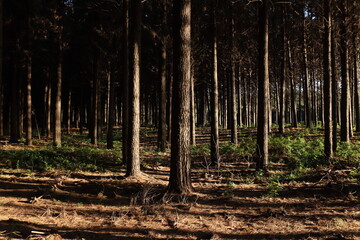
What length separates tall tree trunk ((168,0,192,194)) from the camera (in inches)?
280

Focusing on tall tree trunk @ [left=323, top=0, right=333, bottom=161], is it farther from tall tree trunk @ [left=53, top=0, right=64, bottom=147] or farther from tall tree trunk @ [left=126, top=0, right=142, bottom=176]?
tall tree trunk @ [left=53, top=0, right=64, bottom=147]

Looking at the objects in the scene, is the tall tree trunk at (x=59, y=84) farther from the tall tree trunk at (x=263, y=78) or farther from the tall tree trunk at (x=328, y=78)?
the tall tree trunk at (x=328, y=78)

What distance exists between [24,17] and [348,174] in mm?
18908

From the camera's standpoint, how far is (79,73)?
26.3m

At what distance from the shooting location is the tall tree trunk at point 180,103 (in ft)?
23.4

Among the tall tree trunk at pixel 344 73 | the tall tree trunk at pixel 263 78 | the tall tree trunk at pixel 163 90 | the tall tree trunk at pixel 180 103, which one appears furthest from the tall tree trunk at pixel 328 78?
the tall tree trunk at pixel 163 90

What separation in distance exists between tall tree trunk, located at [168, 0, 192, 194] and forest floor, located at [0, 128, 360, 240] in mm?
627

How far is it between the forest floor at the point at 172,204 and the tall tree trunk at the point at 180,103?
627mm

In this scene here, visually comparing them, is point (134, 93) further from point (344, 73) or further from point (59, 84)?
point (344, 73)

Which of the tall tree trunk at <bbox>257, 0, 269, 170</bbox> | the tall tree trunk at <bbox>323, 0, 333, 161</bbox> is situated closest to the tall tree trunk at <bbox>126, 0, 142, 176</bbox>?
the tall tree trunk at <bbox>257, 0, 269, 170</bbox>

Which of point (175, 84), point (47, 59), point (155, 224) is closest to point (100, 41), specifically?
point (47, 59)

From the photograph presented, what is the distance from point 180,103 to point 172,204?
8.75ft

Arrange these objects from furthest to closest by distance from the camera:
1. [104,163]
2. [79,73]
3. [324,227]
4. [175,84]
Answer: [79,73], [104,163], [175,84], [324,227]

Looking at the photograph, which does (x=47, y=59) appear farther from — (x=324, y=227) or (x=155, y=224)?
(x=324, y=227)
